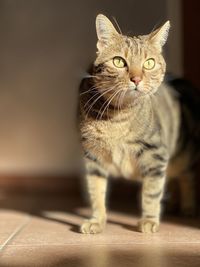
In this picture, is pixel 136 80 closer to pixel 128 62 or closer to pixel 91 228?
pixel 128 62

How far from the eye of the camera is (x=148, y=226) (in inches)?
61.7

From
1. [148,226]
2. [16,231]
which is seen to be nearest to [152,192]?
[148,226]

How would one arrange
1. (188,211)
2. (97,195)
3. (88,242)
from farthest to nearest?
(188,211) → (97,195) → (88,242)

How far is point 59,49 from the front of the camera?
2.37 m

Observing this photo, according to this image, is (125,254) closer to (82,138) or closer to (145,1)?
(82,138)

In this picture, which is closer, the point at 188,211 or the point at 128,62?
the point at 128,62

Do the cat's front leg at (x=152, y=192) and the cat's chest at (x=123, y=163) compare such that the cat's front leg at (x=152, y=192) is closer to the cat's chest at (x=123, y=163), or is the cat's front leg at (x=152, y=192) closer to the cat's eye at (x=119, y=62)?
the cat's chest at (x=123, y=163)

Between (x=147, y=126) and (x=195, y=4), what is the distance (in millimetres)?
740

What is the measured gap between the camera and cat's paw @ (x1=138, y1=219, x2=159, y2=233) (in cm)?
156

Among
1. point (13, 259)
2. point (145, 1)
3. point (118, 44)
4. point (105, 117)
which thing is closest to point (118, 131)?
point (105, 117)

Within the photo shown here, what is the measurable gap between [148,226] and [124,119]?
359 mm

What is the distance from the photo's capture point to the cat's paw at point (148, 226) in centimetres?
156

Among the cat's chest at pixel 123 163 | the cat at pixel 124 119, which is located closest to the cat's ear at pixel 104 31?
the cat at pixel 124 119

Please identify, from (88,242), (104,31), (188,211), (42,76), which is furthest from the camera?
(42,76)
